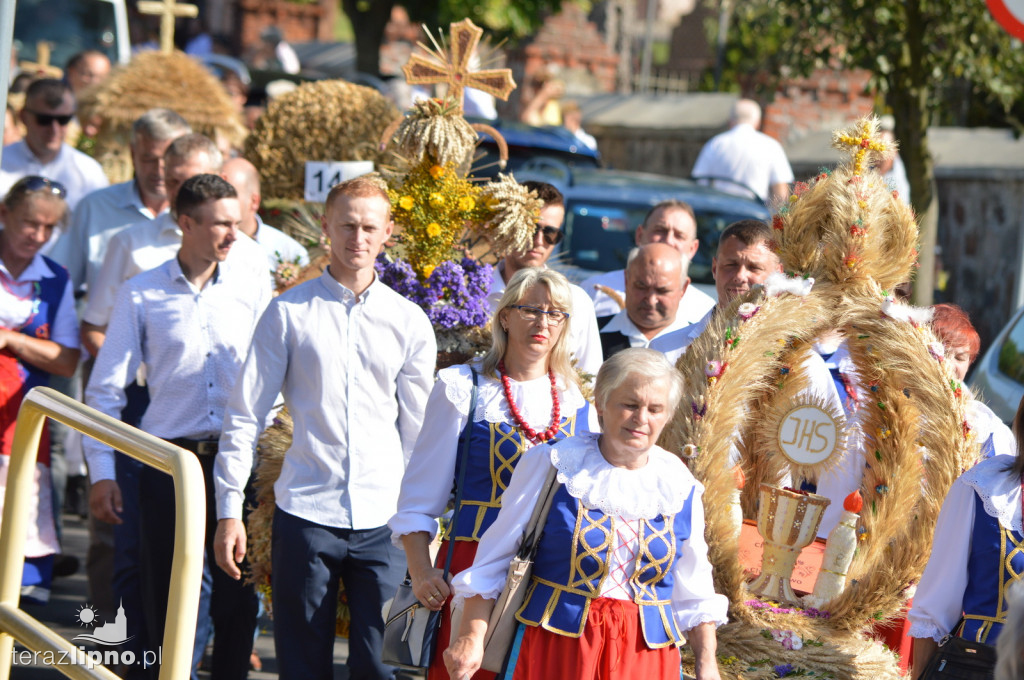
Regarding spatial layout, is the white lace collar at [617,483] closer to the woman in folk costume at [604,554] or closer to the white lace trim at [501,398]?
the woman in folk costume at [604,554]

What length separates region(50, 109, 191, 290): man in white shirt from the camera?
588 centimetres

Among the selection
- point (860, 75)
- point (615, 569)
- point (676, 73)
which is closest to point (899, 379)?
point (615, 569)

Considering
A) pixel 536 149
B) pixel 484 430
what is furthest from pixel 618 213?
pixel 484 430

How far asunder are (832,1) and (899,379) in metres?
6.59

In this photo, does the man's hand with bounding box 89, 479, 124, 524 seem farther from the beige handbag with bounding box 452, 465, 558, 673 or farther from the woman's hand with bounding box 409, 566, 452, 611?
the beige handbag with bounding box 452, 465, 558, 673

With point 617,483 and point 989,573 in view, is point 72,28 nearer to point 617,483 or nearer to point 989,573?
point 617,483

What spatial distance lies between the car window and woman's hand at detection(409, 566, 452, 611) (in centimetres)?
336

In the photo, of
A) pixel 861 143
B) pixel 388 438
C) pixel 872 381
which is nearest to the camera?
pixel 861 143

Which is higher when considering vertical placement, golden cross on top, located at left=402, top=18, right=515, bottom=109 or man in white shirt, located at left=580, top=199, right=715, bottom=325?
golden cross on top, located at left=402, top=18, right=515, bottom=109

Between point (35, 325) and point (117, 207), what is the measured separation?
908 millimetres

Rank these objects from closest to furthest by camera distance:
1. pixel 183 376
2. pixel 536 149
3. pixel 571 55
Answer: pixel 183 376 → pixel 536 149 → pixel 571 55

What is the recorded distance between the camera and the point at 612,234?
792 cm

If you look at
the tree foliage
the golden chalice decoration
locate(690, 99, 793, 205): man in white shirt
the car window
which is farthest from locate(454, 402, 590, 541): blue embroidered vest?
locate(690, 99, 793, 205): man in white shirt

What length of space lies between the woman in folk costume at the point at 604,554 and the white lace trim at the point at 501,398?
393 millimetres
